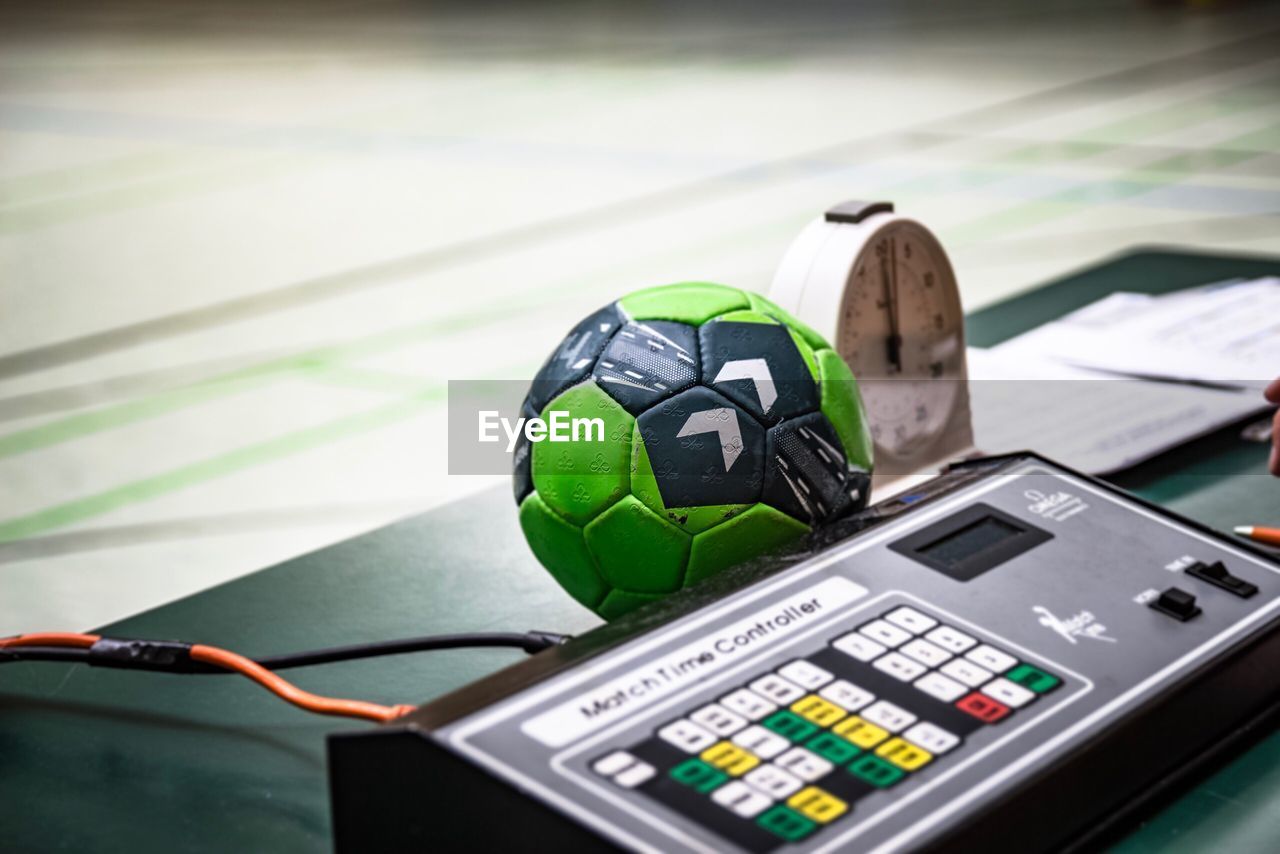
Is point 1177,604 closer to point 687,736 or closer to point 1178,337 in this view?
point 687,736

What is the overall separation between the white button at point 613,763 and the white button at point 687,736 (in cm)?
2

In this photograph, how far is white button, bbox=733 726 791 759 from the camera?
701mm

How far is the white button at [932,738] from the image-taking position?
712 mm

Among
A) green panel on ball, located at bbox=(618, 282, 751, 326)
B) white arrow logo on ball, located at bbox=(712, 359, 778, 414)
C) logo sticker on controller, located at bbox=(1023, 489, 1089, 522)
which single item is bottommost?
logo sticker on controller, located at bbox=(1023, 489, 1089, 522)

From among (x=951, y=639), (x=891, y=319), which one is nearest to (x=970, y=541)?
(x=951, y=639)

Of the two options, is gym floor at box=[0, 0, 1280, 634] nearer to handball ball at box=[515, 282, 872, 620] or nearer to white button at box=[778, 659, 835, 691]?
handball ball at box=[515, 282, 872, 620]

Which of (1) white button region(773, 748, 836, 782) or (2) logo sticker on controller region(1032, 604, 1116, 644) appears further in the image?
(2) logo sticker on controller region(1032, 604, 1116, 644)

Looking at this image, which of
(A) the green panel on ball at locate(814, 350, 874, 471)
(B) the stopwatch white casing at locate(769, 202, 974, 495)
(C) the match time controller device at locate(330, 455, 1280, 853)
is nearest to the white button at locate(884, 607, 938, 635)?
(C) the match time controller device at locate(330, 455, 1280, 853)

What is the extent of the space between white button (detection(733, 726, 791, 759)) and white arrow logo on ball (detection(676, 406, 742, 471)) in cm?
26

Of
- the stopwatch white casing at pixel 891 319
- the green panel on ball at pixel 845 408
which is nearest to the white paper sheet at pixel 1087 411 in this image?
the stopwatch white casing at pixel 891 319

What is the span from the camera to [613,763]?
679mm

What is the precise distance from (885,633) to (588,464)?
0.25 m

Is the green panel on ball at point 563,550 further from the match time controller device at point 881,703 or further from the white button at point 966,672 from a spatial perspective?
the white button at point 966,672

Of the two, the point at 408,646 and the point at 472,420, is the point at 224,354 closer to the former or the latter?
the point at 472,420
